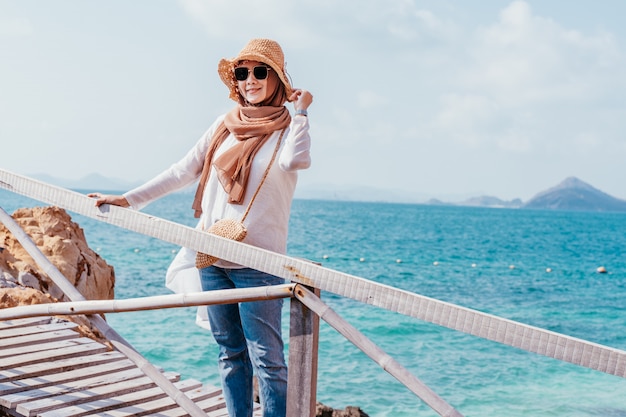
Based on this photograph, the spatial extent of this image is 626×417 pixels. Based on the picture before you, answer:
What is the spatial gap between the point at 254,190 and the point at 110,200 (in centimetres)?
61

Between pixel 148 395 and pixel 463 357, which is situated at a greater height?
pixel 148 395

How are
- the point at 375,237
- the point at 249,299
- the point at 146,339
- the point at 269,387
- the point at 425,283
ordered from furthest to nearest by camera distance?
the point at 375,237 < the point at 425,283 < the point at 146,339 < the point at 269,387 < the point at 249,299

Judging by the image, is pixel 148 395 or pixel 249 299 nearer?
pixel 249 299

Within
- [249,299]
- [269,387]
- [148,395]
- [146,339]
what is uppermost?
[249,299]

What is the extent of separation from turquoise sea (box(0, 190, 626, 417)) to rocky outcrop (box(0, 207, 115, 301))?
20.1 ft

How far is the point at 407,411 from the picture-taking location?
12305 mm

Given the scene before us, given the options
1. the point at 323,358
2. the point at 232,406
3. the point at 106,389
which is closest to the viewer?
the point at 232,406

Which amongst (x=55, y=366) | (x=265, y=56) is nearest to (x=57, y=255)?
(x=55, y=366)

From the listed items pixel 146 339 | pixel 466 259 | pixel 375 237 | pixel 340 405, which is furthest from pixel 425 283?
pixel 375 237

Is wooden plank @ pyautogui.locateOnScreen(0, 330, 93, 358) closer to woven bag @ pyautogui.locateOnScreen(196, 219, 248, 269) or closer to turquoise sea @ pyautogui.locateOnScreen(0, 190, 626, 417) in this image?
woven bag @ pyautogui.locateOnScreen(196, 219, 248, 269)

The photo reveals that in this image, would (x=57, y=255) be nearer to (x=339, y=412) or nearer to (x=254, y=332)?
(x=339, y=412)

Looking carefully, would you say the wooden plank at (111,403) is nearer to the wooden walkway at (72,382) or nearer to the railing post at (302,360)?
the wooden walkway at (72,382)

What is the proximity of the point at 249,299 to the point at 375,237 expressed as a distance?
56.2 metres

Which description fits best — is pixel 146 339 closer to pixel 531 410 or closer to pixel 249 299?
pixel 531 410
